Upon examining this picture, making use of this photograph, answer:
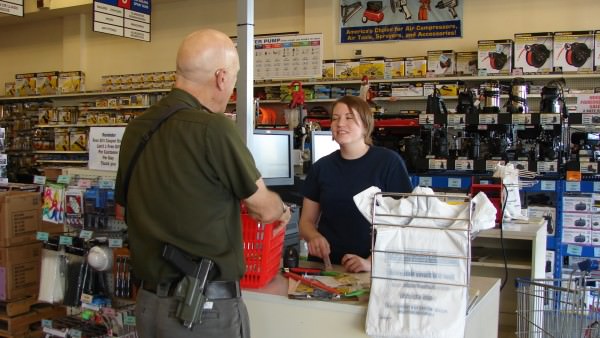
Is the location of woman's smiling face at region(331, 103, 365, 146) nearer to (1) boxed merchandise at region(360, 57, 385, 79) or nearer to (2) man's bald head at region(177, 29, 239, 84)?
(2) man's bald head at region(177, 29, 239, 84)

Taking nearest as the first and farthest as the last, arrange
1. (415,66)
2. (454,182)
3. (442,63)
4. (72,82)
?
(454,182) → (442,63) → (415,66) → (72,82)

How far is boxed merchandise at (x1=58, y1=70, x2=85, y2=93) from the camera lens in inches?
405

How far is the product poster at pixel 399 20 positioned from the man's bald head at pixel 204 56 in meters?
6.46

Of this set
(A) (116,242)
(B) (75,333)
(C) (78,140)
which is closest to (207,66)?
(A) (116,242)

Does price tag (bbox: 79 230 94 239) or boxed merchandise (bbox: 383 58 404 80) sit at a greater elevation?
boxed merchandise (bbox: 383 58 404 80)

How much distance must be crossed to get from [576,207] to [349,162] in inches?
121

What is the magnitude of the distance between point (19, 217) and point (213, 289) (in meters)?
2.72

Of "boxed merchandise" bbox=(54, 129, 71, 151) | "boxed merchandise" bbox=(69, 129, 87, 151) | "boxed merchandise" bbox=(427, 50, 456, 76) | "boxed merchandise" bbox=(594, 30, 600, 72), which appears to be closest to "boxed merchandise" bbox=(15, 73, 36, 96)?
"boxed merchandise" bbox=(54, 129, 71, 151)

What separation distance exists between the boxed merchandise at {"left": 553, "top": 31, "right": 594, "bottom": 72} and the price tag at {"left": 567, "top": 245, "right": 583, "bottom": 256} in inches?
95.8

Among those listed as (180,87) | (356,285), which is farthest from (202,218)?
(356,285)

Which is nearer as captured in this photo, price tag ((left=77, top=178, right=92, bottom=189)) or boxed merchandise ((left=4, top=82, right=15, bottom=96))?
price tag ((left=77, top=178, right=92, bottom=189))

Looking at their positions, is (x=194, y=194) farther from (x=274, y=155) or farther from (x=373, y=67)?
(x=373, y=67)

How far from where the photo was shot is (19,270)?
390 centimetres

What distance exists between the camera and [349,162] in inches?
105
